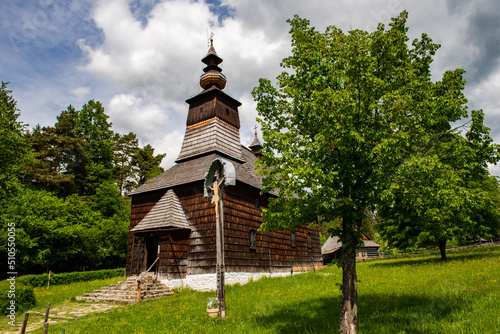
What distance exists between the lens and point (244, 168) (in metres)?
20.8

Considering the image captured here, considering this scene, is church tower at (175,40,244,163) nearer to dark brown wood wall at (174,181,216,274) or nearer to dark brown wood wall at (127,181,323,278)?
dark brown wood wall at (127,181,323,278)

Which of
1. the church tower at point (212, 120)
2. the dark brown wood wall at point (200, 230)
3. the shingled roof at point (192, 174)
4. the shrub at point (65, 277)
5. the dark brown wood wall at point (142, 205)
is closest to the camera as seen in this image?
the dark brown wood wall at point (200, 230)

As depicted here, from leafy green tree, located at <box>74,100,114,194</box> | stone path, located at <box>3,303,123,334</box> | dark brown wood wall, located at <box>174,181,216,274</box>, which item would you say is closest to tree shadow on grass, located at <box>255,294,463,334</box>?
dark brown wood wall, located at <box>174,181,216,274</box>

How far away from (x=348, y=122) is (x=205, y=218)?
39.3ft

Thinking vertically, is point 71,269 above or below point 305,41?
below

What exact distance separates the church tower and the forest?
11.9m

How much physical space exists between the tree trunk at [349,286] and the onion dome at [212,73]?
61.5ft

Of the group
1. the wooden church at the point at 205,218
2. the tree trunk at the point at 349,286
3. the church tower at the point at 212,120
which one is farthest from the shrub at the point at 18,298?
the tree trunk at the point at 349,286

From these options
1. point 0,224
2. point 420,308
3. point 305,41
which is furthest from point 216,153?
point 0,224

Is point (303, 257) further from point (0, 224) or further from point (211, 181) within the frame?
point (0, 224)

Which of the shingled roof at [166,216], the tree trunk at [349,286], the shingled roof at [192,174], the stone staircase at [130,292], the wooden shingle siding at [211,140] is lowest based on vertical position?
the stone staircase at [130,292]

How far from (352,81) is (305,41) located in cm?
179

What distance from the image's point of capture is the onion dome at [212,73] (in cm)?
2300

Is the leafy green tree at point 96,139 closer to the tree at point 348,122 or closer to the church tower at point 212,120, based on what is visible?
the church tower at point 212,120
